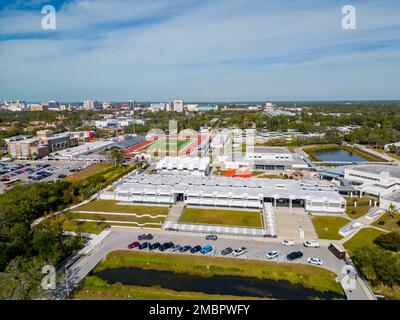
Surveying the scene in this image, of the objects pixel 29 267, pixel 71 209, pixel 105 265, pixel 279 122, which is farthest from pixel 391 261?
pixel 279 122

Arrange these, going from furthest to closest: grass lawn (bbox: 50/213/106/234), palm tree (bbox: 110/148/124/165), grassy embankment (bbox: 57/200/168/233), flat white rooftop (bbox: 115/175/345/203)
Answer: palm tree (bbox: 110/148/124/165)
flat white rooftop (bbox: 115/175/345/203)
grassy embankment (bbox: 57/200/168/233)
grass lawn (bbox: 50/213/106/234)

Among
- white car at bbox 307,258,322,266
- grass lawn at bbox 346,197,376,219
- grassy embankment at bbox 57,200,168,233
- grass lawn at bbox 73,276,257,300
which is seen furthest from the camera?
grass lawn at bbox 346,197,376,219

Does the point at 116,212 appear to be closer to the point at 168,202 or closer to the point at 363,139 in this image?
the point at 168,202

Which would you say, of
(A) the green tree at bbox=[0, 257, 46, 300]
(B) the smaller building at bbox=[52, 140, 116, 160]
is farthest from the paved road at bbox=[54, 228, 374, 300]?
(B) the smaller building at bbox=[52, 140, 116, 160]

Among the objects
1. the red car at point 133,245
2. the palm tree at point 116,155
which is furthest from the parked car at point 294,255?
the palm tree at point 116,155

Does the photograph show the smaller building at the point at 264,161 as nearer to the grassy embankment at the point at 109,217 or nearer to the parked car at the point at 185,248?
the grassy embankment at the point at 109,217

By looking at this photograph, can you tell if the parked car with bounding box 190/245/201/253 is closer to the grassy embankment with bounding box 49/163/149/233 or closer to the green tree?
the grassy embankment with bounding box 49/163/149/233
